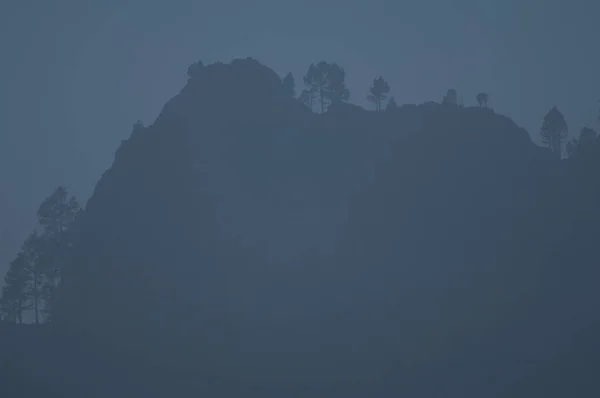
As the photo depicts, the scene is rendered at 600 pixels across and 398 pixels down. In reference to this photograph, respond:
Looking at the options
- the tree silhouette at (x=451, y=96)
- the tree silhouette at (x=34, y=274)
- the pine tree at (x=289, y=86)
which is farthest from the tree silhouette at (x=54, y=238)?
the tree silhouette at (x=451, y=96)

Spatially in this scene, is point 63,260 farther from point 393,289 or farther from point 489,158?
point 489,158

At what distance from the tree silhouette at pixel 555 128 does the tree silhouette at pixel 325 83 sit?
96.9 feet

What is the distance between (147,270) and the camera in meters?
81.2

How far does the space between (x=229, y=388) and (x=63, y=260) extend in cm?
2952

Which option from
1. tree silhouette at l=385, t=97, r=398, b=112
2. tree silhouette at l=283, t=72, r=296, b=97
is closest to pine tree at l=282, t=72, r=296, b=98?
tree silhouette at l=283, t=72, r=296, b=97

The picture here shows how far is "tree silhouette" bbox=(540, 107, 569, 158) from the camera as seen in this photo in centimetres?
10350

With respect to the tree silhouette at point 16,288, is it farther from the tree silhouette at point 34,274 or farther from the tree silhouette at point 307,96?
the tree silhouette at point 307,96

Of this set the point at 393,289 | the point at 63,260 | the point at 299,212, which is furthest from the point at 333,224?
the point at 63,260

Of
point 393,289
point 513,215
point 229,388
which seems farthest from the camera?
point 513,215

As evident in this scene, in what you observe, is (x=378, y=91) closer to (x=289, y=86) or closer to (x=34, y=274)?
(x=289, y=86)

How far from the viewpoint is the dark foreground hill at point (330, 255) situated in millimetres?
73562

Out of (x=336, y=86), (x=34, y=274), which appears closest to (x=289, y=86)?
(x=336, y=86)

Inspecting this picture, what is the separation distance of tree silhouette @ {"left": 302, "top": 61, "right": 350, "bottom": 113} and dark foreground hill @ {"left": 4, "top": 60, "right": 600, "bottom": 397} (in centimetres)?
845

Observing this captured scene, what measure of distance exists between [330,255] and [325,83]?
32729mm
